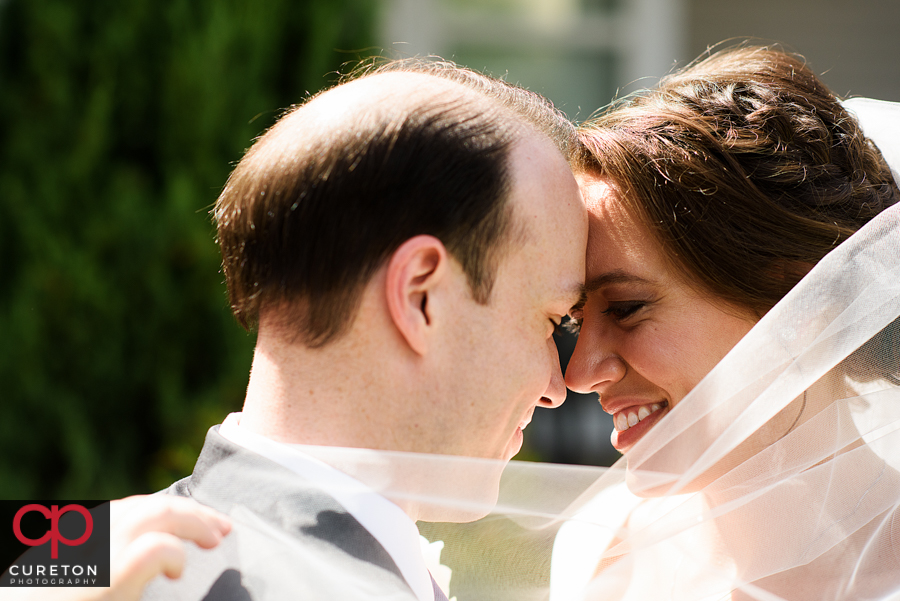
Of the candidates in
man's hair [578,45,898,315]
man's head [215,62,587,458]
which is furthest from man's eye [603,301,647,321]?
man's head [215,62,587,458]

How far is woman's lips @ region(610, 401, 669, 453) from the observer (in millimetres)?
1959

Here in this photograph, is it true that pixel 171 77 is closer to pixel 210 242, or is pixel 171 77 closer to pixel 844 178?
pixel 210 242

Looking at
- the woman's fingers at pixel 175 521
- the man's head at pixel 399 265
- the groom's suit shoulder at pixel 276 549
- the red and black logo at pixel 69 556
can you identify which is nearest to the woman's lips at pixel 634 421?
the man's head at pixel 399 265

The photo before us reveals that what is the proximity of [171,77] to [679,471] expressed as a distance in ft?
11.5

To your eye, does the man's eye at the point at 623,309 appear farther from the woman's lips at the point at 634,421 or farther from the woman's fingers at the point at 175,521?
the woman's fingers at the point at 175,521

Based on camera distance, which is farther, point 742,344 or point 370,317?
point 742,344

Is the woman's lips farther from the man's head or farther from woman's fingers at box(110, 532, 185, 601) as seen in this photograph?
woman's fingers at box(110, 532, 185, 601)

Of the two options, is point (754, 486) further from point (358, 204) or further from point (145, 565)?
point (145, 565)

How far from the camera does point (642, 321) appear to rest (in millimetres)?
1943

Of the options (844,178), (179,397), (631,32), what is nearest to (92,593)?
(844,178)

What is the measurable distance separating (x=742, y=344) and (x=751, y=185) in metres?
0.42

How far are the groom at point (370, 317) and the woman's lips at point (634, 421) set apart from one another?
49 centimetres

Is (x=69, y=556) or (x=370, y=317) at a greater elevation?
(x=370, y=317)

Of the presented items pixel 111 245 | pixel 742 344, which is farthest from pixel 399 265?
pixel 111 245
